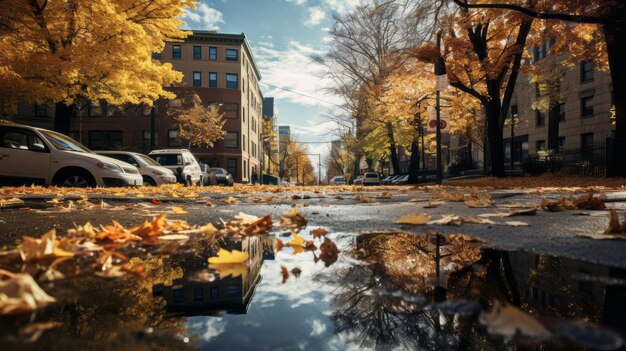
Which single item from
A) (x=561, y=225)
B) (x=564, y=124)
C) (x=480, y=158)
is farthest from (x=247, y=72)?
(x=561, y=225)

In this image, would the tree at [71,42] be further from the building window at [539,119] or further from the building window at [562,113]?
the building window at [539,119]

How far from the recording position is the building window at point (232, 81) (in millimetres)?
49625

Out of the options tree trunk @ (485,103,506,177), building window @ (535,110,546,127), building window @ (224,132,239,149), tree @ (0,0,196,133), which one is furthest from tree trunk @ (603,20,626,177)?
building window @ (224,132,239,149)

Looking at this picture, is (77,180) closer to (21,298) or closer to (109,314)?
(21,298)

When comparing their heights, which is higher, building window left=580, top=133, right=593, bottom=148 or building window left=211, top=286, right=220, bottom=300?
building window left=580, top=133, right=593, bottom=148

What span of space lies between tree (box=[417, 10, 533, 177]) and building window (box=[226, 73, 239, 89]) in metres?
34.6

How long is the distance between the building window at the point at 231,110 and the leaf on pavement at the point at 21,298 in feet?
162

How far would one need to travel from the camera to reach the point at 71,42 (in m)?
14.1

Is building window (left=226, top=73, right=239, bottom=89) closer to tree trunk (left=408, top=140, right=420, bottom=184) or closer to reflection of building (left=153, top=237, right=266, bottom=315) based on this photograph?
tree trunk (left=408, top=140, right=420, bottom=184)

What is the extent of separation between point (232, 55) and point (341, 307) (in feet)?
170

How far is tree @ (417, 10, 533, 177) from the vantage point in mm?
17297

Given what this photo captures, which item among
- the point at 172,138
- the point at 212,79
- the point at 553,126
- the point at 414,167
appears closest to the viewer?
the point at 553,126

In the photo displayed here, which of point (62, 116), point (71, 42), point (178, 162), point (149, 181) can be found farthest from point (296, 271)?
point (62, 116)

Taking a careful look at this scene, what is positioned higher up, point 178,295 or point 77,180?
point 77,180
